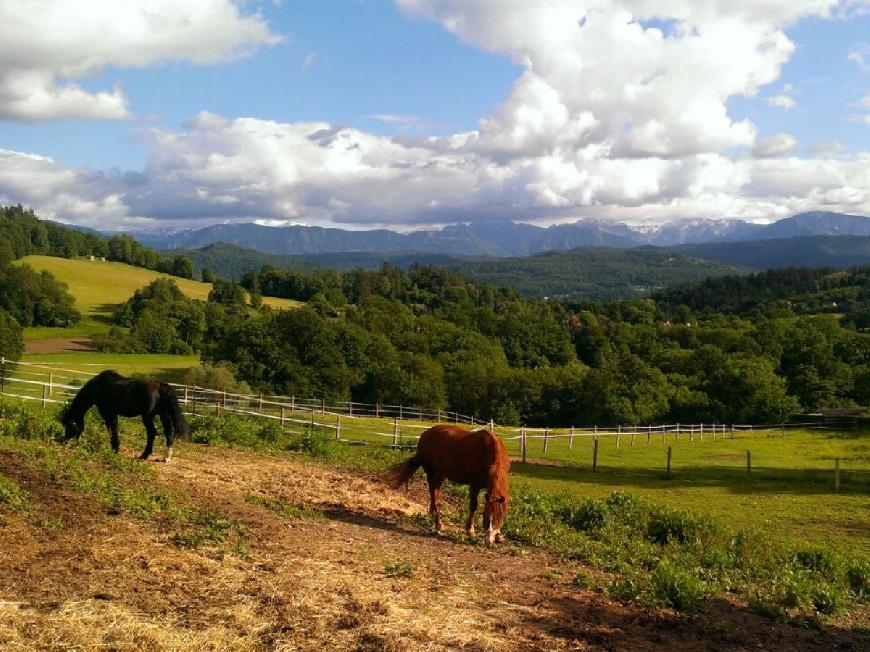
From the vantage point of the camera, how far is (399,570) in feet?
26.9

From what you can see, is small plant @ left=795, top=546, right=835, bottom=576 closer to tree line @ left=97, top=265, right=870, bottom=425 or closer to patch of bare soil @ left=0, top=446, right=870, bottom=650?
patch of bare soil @ left=0, top=446, right=870, bottom=650

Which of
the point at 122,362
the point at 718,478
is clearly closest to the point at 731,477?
the point at 718,478

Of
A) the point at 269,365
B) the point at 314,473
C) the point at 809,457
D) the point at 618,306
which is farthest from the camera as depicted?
the point at 618,306

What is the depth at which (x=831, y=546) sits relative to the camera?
15.8m

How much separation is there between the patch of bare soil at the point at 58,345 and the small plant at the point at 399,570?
7852 centimetres

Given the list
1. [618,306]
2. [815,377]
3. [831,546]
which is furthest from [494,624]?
[618,306]

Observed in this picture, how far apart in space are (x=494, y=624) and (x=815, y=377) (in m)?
80.1

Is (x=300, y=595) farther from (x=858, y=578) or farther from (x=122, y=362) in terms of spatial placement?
(x=122, y=362)

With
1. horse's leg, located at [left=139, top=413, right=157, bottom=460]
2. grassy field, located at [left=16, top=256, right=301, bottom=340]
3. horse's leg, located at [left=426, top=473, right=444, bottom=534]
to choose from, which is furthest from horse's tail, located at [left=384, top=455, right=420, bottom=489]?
grassy field, located at [left=16, top=256, right=301, bottom=340]

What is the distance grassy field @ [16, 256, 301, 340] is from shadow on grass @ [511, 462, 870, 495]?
266ft

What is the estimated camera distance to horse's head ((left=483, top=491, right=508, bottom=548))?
1059 cm

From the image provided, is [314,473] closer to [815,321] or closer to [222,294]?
[815,321]

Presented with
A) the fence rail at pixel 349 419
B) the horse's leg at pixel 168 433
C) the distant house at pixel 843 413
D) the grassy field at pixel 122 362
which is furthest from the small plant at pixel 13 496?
the distant house at pixel 843 413

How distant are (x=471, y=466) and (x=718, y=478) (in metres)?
20.6
